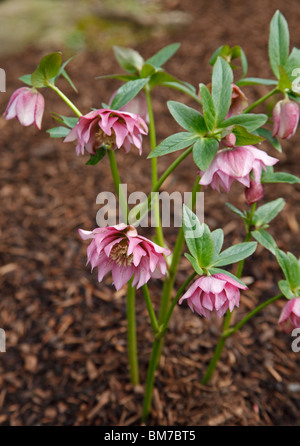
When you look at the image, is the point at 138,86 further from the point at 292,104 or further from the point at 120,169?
the point at 120,169

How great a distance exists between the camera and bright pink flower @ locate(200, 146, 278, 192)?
715 mm

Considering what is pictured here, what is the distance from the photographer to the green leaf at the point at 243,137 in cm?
72

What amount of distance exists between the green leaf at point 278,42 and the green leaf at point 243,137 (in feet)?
0.70

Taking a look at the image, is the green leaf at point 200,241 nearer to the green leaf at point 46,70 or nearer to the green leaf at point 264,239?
the green leaf at point 264,239

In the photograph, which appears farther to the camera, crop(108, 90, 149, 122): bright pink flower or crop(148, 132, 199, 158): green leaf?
crop(108, 90, 149, 122): bright pink flower

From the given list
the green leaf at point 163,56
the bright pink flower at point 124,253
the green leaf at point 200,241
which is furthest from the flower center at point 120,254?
the green leaf at point 163,56

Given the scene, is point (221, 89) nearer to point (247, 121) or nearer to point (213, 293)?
point (247, 121)

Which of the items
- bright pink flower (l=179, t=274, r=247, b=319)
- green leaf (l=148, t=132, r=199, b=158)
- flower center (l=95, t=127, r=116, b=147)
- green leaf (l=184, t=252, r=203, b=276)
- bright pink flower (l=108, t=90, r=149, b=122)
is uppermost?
bright pink flower (l=108, t=90, r=149, b=122)

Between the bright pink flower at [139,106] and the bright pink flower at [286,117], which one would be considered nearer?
the bright pink flower at [286,117]

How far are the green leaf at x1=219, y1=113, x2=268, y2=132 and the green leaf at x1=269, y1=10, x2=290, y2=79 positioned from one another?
0.56 feet

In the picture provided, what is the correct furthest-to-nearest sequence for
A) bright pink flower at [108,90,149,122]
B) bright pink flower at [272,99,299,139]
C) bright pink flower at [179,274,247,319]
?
bright pink flower at [108,90,149,122], bright pink flower at [272,99,299,139], bright pink flower at [179,274,247,319]

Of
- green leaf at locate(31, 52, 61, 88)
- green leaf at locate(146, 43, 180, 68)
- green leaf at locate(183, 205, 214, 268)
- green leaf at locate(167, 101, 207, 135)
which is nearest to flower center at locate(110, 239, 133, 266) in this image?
green leaf at locate(183, 205, 214, 268)

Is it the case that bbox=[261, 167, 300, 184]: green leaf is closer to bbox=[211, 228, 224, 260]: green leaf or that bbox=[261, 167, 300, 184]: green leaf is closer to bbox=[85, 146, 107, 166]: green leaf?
bbox=[211, 228, 224, 260]: green leaf

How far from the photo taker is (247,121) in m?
0.76
